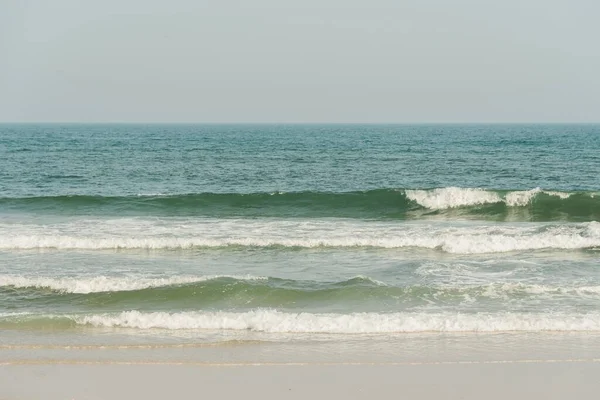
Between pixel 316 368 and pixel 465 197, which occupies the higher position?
pixel 465 197

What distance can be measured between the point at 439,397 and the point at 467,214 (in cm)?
1879

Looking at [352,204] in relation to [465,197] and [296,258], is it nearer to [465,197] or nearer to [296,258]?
[465,197]

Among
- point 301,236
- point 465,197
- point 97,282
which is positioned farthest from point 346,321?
point 465,197

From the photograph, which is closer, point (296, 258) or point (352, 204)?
point (296, 258)

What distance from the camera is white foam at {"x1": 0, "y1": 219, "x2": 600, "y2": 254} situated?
19.6 meters

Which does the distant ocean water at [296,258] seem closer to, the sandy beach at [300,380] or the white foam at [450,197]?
the white foam at [450,197]

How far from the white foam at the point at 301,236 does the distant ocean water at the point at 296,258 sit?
0.06 metres

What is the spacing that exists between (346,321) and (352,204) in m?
17.1

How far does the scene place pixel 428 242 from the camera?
782 inches

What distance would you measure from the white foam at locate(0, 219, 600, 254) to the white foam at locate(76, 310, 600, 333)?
666 cm

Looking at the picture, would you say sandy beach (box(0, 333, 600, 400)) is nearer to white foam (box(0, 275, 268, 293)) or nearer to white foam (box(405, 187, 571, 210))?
white foam (box(0, 275, 268, 293))

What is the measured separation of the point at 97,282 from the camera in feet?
49.4

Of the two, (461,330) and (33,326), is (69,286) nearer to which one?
(33,326)

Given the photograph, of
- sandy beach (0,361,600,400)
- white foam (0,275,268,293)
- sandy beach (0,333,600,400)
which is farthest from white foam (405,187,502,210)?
sandy beach (0,361,600,400)
